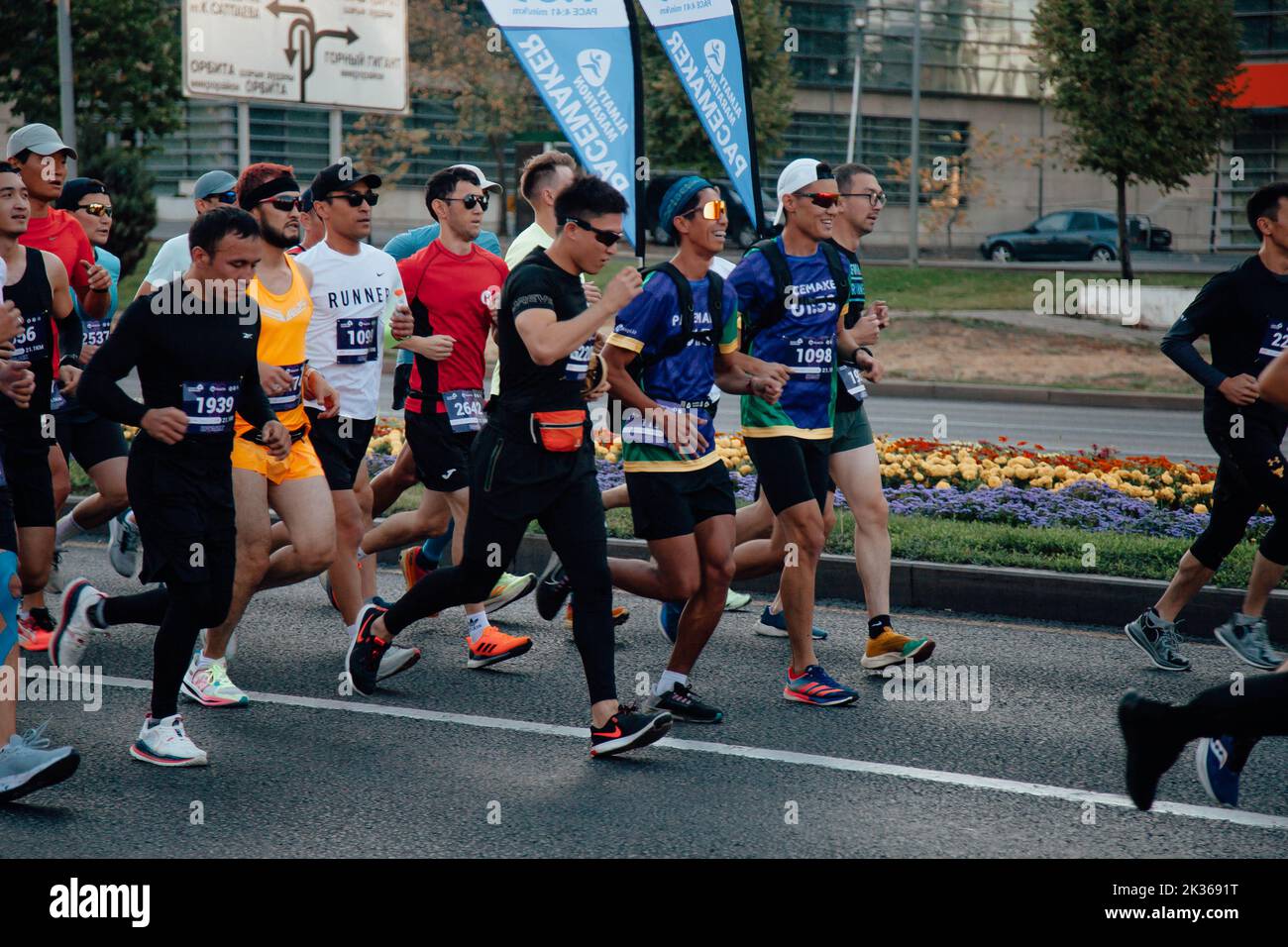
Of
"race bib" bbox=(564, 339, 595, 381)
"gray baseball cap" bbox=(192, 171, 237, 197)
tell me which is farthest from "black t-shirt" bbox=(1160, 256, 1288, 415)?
"gray baseball cap" bbox=(192, 171, 237, 197)

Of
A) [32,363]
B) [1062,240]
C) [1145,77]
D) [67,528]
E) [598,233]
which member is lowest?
[67,528]

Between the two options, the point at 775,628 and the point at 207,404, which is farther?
the point at 775,628

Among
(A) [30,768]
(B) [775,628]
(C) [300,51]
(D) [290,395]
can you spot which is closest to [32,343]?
(D) [290,395]

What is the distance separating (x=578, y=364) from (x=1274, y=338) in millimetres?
2927

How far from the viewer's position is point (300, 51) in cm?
1995

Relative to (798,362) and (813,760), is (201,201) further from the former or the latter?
(813,760)

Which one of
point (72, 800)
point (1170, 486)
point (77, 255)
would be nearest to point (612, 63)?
point (77, 255)

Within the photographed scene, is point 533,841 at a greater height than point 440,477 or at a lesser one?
lesser

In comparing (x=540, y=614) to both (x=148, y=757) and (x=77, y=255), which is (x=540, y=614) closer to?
(x=148, y=757)

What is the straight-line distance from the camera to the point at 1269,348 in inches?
252

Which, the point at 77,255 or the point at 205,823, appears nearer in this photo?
the point at 205,823

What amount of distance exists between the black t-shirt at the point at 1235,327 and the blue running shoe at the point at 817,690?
1.89m

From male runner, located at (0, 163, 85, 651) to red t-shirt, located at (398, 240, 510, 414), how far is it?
1.42 m

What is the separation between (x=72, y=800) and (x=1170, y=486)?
284 inches
